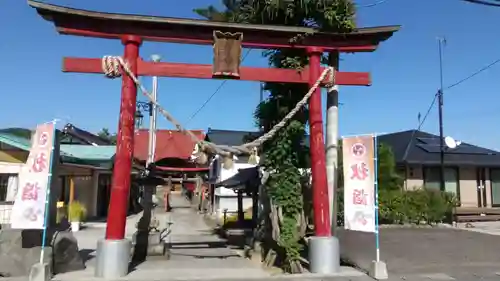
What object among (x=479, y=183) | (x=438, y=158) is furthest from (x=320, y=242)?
(x=479, y=183)

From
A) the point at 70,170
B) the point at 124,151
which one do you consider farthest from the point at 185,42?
the point at 70,170

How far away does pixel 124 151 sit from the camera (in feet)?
32.5

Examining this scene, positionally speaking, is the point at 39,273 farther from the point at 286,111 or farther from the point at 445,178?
the point at 445,178

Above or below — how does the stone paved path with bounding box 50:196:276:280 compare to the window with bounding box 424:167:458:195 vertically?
below

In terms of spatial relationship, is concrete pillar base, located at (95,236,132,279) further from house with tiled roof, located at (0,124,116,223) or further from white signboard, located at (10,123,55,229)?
house with tiled roof, located at (0,124,116,223)

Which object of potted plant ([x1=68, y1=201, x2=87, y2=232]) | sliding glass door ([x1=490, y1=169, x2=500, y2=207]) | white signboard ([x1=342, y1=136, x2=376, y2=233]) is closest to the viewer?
white signboard ([x1=342, y1=136, x2=376, y2=233])

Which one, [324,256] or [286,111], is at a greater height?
[286,111]

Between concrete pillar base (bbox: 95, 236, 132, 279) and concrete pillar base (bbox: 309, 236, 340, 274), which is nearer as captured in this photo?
concrete pillar base (bbox: 95, 236, 132, 279)

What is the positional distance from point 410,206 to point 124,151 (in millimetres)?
16176

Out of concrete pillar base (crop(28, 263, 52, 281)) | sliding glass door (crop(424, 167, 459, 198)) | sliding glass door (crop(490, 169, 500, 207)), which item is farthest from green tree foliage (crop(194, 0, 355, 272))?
sliding glass door (crop(490, 169, 500, 207))

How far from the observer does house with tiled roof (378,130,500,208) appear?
83.1 feet

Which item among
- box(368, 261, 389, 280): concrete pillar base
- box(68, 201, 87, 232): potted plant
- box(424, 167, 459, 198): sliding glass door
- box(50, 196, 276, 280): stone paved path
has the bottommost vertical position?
box(50, 196, 276, 280): stone paved path

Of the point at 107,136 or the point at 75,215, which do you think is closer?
the point at 75,215

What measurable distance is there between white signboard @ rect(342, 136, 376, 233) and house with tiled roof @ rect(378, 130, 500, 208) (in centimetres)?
1507
